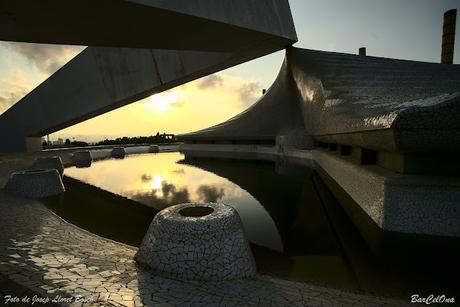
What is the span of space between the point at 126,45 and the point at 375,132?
365 inches

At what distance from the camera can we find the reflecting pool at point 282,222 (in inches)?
144

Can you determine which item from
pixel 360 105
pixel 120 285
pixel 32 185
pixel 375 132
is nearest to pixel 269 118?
pixel 360 105

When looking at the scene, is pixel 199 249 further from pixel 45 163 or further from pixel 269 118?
pixel 269 118

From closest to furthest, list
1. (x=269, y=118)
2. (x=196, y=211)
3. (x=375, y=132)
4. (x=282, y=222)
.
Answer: (x=196, y=211) → (x=375, y=132) → (x=282, y=222) → (x=269, y=118)

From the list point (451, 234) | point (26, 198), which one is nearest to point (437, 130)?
point (451, 234)

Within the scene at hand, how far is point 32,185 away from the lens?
7848 millimetres

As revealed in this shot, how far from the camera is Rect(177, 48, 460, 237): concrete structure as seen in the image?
4293 mm

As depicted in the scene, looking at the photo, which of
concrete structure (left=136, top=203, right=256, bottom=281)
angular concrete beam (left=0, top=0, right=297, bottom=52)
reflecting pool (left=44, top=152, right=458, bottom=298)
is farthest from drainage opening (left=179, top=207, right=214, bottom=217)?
angular concrete beam (left=0, top=0, right=297, bottom=52)

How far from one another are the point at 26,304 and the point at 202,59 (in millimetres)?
13591

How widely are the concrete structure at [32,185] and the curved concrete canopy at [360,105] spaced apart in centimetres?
883

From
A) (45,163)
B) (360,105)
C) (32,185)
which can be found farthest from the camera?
(45,163)

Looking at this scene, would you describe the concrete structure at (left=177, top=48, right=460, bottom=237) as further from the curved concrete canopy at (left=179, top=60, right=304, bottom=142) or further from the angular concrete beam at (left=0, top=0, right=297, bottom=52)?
the angular concrete beam at (left=0, top=0, right=297, bottom=52)

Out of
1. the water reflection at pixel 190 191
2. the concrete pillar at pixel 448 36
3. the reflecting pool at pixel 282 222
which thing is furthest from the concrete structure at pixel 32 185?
the concrete pillar at pixel 448 36

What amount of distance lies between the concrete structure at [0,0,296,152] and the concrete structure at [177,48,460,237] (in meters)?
4.08
